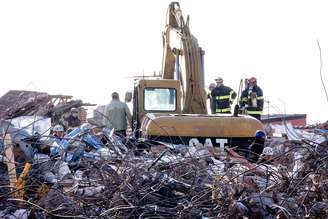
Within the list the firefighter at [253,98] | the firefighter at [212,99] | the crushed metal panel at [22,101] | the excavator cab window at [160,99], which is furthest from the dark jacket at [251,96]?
the crushed metal panel at [22,101]

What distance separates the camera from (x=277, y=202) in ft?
17.5

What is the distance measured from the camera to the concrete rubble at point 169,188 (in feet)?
17.1

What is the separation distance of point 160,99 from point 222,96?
1.29 meters

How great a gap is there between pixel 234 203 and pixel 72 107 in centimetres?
1460

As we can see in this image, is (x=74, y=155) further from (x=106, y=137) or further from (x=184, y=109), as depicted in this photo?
(x=184, y=109)

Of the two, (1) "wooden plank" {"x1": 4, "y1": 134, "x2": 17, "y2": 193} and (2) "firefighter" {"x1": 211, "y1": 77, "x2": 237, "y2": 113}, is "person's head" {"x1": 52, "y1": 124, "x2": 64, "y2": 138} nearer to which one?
(1) "wooden plank" {"x1": 4, "y1": 134, "x2": 17, "y2": 193}

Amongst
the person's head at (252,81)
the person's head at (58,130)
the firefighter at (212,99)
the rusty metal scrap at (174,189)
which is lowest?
the rusty metal scrap at (174,189)

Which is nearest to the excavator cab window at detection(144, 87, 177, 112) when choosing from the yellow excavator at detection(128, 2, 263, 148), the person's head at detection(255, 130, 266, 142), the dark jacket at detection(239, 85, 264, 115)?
the yellow excavator at detection(128, 2, 263, 148)

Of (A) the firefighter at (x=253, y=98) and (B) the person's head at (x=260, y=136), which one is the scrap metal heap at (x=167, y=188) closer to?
(B) the person's head at (x=260, y=136)

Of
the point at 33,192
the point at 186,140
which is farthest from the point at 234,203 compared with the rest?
the point at 186,140

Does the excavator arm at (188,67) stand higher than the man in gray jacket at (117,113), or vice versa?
the excavator arm at (188,67)

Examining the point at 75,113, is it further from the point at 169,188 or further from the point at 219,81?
the point at 169,188

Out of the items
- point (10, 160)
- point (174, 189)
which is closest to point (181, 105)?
point (10, 160)

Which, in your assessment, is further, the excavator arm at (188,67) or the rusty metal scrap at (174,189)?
the excavator arm at (188,67)
